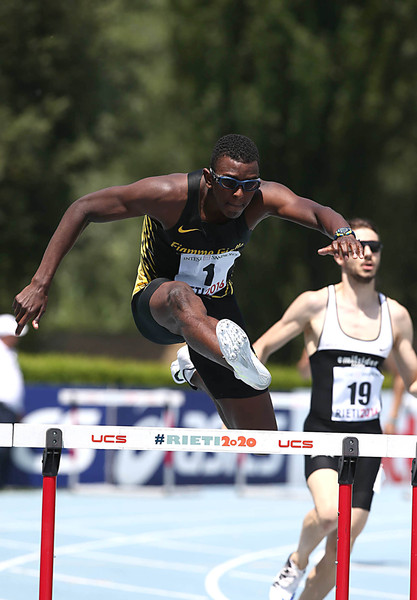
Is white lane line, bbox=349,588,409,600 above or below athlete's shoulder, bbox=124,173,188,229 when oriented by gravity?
below

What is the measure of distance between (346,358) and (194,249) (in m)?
1.63

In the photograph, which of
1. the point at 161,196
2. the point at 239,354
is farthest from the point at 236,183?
the point at 239,354

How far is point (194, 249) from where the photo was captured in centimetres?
522

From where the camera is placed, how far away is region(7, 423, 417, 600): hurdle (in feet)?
13.8

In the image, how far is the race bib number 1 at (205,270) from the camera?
5289 mm

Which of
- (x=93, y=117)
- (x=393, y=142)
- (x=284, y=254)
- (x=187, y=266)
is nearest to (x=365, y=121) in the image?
(x=393, y=142)

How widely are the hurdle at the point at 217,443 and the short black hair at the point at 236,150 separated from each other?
145cm

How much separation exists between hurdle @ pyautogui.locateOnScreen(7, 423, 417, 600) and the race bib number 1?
1273 mm

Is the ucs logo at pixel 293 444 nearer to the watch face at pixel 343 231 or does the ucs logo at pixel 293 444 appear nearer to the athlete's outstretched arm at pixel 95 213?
the watch face at pixel 343 231

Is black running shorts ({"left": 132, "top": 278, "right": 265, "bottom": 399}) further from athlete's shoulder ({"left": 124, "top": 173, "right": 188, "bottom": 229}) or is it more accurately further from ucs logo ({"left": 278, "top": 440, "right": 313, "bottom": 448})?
ucs logo ({"left": 278, "top": 440, "right": 313, "bottom": 448})

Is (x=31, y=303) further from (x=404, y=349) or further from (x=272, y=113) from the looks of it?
(x=272, y=113)

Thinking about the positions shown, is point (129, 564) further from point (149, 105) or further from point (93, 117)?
point (149, 105)

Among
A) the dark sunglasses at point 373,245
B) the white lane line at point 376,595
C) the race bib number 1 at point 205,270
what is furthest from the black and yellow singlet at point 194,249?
the white lane line at point 376,595

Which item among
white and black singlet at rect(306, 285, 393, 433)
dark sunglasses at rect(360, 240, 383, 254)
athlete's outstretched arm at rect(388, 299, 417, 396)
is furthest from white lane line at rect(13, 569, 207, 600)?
dark sunglasses at rect(360, 240, 383, 254)
